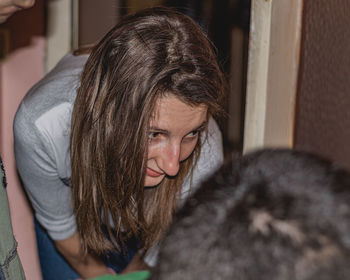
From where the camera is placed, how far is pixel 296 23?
1.07 metres

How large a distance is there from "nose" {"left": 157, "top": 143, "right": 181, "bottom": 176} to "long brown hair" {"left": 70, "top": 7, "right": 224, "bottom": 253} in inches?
1.4

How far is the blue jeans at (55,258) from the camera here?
145 centimetres

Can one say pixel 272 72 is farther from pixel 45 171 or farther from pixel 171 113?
pixel 45 171

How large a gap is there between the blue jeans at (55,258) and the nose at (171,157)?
55 centimetres

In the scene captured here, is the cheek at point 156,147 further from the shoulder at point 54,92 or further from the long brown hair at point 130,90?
the shoulder at point 54,92

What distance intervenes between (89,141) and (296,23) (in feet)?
1.59

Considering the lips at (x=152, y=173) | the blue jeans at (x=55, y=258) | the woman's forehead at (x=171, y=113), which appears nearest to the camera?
the woman's forehead at (x=171, y=113)

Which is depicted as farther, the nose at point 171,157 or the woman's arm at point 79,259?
the woman's arm at point 79,259

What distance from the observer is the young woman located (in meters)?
0.93

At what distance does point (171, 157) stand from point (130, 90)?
0.14 meters

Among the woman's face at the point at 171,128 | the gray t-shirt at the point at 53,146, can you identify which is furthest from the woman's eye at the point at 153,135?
the gray t-shirt at the point at 53,146

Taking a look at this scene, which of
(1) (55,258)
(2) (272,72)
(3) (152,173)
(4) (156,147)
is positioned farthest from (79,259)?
(2) (272,72)

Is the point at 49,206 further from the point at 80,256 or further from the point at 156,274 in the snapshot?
the point at 156,274

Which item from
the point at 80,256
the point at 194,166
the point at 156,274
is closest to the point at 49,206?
the point at 80,256
